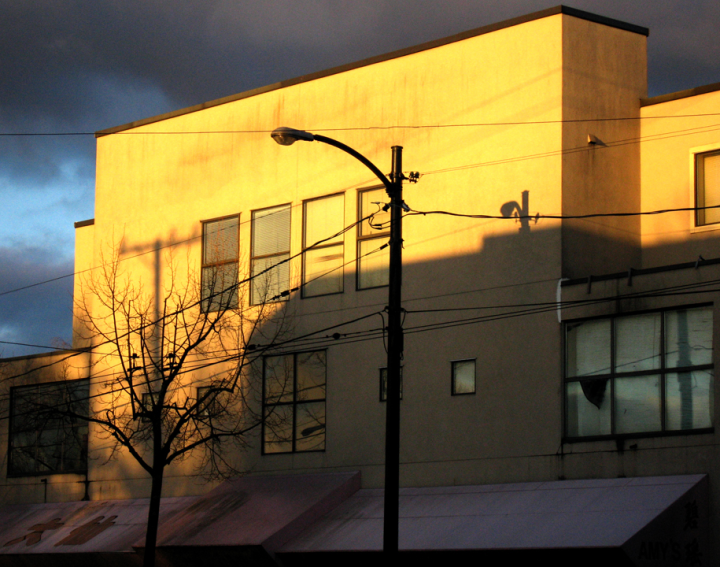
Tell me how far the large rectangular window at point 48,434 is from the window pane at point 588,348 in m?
14.2

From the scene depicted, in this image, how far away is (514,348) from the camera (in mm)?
21094

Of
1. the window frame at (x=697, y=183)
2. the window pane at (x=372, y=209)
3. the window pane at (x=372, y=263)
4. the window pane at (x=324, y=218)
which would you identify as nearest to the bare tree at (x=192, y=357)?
the window pane at (x=324, y=218)

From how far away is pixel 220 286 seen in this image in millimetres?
26875

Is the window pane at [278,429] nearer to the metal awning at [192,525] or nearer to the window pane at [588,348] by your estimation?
the metal awning at [192,525]

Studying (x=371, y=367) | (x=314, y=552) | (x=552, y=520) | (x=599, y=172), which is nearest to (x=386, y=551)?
(x=552, y=520)

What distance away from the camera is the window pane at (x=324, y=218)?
82.1 ft

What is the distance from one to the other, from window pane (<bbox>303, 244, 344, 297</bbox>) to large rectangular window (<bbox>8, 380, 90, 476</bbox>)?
7655 mm

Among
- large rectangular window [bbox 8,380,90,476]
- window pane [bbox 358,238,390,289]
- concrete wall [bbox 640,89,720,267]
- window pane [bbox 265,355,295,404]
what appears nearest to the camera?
concrete wall [bbox 640,89,720,267]

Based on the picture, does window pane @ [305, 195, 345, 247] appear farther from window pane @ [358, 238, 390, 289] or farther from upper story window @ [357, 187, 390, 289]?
window pane @ [358, 238, 390, 289]

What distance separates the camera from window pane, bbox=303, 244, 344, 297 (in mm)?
24859

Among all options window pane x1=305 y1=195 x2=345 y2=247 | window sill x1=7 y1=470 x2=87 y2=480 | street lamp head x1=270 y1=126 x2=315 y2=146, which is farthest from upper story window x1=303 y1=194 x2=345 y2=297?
street lamp head x1=270 y1=126 x2=315 y2=146

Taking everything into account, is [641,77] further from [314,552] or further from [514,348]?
[314,552]

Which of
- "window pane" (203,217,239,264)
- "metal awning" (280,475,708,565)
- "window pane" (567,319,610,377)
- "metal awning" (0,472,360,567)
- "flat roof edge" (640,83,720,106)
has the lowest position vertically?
"metal awning" (0,472,360,567)

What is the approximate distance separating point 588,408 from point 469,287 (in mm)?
3769
